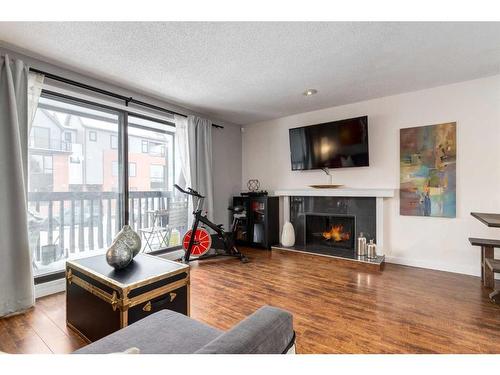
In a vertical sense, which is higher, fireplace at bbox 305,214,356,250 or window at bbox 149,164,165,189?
window at bbox 149,164,165,189

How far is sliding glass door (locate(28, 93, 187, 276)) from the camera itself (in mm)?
2465

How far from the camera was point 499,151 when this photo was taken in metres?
2.66

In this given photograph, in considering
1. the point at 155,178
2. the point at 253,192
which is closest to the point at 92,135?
the point at 155,178

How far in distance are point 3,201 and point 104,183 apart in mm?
948

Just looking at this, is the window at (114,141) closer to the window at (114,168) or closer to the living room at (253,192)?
the living room at (253,192)

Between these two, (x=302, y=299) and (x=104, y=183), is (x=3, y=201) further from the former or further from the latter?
(x=302, y=299)

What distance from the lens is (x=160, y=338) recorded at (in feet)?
3.47

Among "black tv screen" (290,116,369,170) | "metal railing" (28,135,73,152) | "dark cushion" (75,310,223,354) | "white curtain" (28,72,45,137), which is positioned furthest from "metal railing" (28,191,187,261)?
"black tv screen" (290,116,369,170)

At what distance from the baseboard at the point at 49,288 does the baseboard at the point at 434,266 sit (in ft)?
12.9

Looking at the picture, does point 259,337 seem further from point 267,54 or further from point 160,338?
point 267,54

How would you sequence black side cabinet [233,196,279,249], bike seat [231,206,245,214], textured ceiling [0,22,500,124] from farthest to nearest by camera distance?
bike seat [231,206,245,214], black side cabinet [233,196,279,249], textured ceiling [0,22,500,124]

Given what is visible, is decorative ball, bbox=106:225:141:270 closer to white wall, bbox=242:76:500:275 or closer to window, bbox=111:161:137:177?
window, bbox=111:161:137:177
